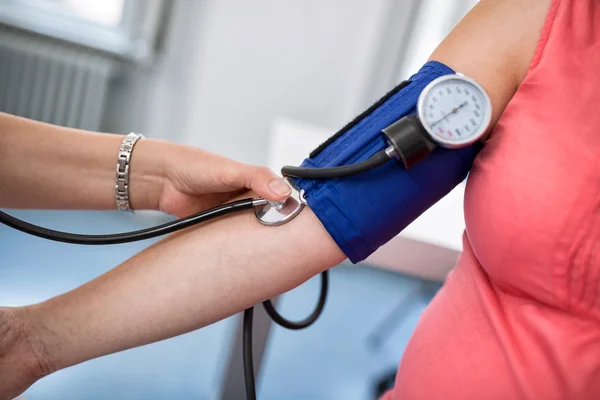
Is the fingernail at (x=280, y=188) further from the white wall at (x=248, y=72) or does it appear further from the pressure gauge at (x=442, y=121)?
the white wall at (x=248, y=72)

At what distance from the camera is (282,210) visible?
56 centimetres

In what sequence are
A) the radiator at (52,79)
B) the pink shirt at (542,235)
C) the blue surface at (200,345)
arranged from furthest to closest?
the radiator at (52,79) < the blue surface at (200,345) < the pink shirt at (542,235)

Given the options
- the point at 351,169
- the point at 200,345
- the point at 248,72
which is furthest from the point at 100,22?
the point at 351,169

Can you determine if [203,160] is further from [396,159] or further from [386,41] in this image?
[386,41]

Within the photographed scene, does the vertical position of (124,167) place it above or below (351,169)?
below

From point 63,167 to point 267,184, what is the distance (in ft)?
1.12

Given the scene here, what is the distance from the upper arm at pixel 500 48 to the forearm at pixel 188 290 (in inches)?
9.9

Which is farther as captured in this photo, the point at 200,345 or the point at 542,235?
the point at 200,345

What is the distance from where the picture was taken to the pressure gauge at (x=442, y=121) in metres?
0.49

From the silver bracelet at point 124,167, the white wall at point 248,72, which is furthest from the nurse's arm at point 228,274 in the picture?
the white wall at point 248,72

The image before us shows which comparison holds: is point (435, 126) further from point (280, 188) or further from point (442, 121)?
point (280, 188)

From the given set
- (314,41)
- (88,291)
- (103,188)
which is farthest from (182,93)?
(88,291)

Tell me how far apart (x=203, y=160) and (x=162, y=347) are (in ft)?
2.95

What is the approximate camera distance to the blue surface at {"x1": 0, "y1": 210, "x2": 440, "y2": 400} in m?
1.26
